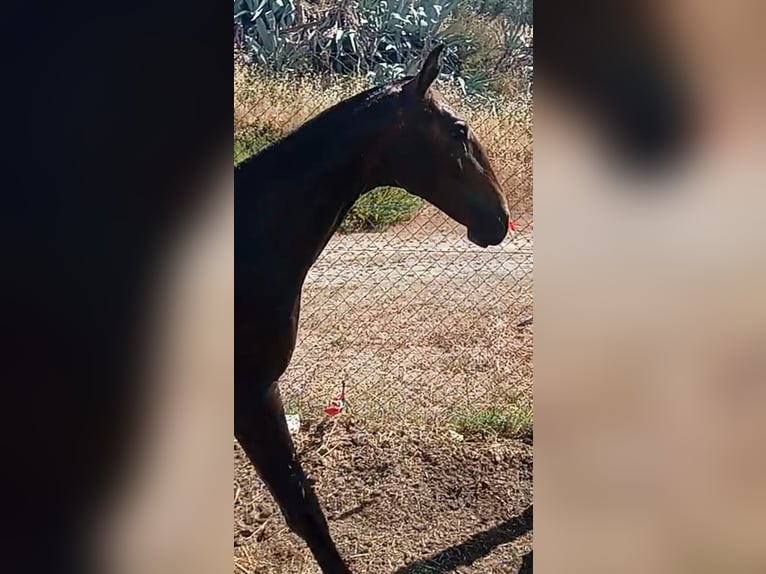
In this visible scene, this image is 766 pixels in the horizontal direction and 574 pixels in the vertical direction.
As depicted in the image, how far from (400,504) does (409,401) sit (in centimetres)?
24

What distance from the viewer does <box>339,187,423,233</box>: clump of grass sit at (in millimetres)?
1881

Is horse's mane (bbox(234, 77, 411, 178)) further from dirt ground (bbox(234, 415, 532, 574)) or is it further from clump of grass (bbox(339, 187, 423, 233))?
dirt ground (bbox(234, 415, 532, 574))

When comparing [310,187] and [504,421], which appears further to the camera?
[504,421]

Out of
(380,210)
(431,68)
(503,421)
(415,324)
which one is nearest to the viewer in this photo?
(431,68)

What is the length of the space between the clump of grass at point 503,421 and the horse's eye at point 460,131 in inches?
24.6

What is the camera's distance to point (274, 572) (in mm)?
1878

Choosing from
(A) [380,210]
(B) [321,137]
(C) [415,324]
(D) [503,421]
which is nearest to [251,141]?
(B) [321,137]

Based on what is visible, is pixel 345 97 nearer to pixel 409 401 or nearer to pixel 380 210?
pixel 380 210

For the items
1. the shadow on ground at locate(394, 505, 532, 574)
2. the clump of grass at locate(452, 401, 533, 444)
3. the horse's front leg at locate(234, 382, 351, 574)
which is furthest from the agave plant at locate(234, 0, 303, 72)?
the shadow on ground at locate(394, 505, 532, 574)

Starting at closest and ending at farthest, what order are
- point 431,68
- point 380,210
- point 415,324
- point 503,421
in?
point 431,68 < point 380,210 < point 503,421 < point 415,324

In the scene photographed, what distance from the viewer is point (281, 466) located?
6.16 feet

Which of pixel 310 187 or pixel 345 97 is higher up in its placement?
pixel 345 97

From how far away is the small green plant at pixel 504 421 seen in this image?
6.61 ft

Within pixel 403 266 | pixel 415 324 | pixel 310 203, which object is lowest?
pixel 415 324
